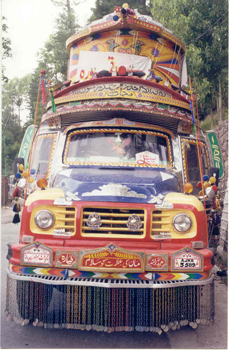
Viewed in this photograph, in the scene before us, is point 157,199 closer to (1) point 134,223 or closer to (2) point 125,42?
(1) point 134,223

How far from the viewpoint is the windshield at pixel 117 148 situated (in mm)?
4273

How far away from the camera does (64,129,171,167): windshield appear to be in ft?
14.0

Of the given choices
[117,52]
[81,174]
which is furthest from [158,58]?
[81,174]

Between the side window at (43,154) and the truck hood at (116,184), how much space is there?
46 centimetres

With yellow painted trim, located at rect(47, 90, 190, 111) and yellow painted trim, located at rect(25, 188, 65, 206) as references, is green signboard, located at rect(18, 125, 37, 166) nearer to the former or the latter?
yellow painted trim, located at rect(47, 90, 190, 111)

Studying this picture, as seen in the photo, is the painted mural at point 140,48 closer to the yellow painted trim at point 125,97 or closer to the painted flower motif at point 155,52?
the painted flower motif at point 155,52

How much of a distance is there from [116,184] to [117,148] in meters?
0.84

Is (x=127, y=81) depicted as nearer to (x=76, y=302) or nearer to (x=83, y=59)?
(x=83, y=59)

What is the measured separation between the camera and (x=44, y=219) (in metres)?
3.28

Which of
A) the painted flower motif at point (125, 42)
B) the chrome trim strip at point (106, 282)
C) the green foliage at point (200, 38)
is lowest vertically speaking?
the chrome trim strip at point (106, 282)

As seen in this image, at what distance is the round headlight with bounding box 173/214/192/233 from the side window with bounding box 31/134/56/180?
194 centimetres

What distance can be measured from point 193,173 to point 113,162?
116 centimetres

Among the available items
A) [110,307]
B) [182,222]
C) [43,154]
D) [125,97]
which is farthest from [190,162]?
[110,307]

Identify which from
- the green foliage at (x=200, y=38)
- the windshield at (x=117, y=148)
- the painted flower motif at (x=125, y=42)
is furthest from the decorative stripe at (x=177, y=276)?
the green foliage at (x=200, y=38)
